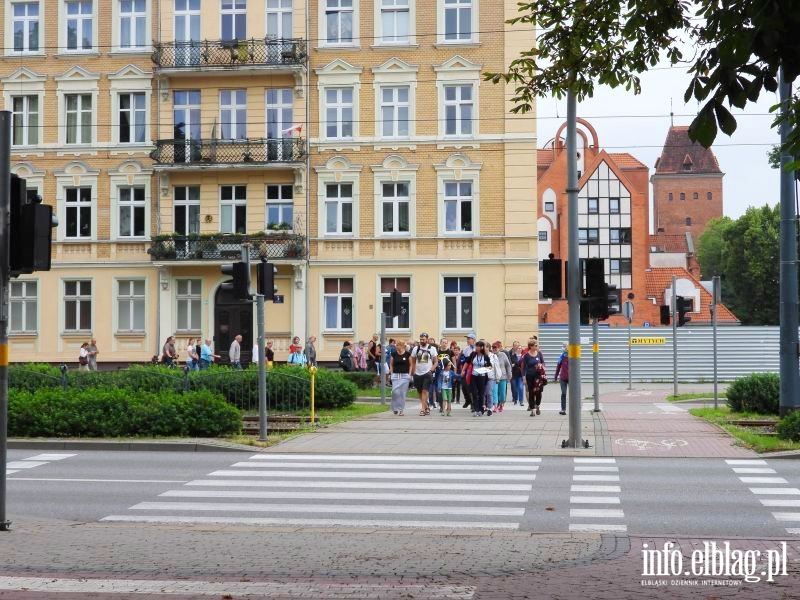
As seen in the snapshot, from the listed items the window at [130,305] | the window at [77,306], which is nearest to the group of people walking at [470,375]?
the window at [130,305]

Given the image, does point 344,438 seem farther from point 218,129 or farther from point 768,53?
point 218,129

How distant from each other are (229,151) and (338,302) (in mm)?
6872

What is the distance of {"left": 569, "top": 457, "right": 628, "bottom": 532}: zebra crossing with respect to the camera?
11.4 meters

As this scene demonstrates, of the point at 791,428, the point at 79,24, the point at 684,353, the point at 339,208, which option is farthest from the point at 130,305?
the point at 791,428

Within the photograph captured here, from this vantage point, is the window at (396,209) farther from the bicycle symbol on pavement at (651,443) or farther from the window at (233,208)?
the bicycle symbol on pavement at (651,443)

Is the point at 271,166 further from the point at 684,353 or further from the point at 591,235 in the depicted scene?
the point at 591,235

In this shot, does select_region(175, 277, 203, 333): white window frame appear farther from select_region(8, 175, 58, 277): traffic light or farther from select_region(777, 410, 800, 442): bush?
select_region(8, 175, 58, 277): traffic light

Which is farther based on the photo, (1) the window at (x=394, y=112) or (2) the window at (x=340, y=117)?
(2) the window at (x=340, y=117)

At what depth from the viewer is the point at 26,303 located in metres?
43.5

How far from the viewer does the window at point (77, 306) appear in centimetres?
4319

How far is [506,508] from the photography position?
12453mm

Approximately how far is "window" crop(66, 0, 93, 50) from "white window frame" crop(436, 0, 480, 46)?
13188 millimetres

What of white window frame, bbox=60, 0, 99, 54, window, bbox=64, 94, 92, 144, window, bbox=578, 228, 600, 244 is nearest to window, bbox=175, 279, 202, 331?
window, bbox=64, 94, 92, 144

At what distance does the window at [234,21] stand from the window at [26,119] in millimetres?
7735
